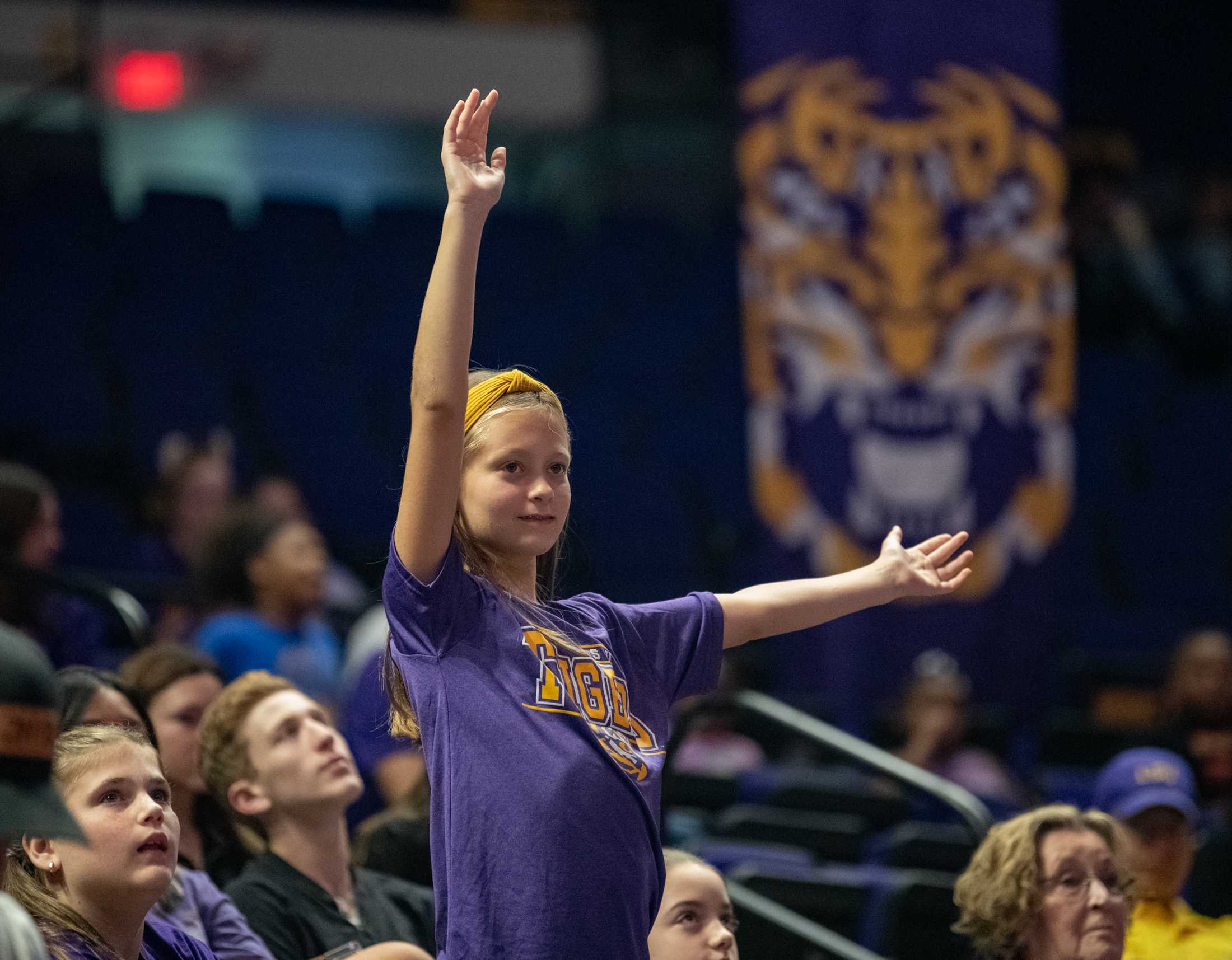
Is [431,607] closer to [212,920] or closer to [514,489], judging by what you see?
[514,489]

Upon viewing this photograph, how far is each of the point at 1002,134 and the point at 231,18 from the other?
474cm

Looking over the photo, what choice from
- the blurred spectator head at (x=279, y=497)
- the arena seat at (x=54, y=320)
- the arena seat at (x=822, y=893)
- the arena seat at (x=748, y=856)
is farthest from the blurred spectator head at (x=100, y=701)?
the arena seat at (x=54, y=320)

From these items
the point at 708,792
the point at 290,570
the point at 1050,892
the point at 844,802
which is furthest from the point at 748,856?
the point at 1050,892

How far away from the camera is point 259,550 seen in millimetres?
4816

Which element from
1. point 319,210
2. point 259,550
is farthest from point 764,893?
point 319,210

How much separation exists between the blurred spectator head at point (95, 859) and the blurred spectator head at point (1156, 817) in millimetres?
2308

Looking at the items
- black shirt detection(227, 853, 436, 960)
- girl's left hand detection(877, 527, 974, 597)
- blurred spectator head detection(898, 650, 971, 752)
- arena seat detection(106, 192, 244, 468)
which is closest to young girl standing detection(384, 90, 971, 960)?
girl's left hand detection(877, 527, 974, 597)

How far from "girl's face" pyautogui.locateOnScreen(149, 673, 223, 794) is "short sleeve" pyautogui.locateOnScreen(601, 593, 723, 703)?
135 cm

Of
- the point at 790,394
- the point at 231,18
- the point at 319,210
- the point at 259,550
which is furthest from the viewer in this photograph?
the point at 231,18

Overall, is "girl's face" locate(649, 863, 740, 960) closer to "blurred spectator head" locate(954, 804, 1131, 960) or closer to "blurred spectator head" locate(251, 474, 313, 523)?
"blurred spectator head" locate(954, 804, 1131, 960)

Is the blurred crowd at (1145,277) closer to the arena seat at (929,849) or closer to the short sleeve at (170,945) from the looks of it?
the arena seat at (929,849)

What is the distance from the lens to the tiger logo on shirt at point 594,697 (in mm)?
2051

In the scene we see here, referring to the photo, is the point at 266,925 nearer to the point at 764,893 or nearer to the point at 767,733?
the point at 764,893

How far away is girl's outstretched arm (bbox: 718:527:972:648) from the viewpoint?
2.32 m
